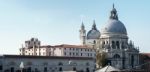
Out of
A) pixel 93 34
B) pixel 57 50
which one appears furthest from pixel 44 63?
pixel 93 34

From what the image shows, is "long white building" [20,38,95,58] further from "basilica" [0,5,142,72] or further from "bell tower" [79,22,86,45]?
"bell tower" [79,22,86,45]

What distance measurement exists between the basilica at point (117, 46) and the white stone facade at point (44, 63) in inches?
900

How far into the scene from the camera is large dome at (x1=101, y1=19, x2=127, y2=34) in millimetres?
106875

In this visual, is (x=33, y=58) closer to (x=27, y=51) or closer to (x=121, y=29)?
(x=27, y=51)

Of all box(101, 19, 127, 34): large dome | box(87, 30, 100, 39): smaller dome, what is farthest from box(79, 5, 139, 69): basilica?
box(87, 30, 100, 39): smaller dome

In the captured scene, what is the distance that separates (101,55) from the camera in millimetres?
97562

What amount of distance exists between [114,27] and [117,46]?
5.55 metres

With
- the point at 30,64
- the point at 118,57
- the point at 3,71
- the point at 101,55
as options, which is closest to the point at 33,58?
the point at 30,64

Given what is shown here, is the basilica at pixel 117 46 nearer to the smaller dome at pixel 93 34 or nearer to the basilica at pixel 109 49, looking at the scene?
the basilica at pixel 109 49

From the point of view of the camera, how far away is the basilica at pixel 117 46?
102m

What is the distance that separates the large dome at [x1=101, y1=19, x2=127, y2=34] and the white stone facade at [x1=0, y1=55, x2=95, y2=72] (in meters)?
28.3

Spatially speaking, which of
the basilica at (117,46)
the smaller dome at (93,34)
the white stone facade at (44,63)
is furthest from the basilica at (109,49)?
the smaller dome at (93,34)

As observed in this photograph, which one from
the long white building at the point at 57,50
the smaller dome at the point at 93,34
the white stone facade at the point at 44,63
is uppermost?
the smaller dome at the point at 93,34

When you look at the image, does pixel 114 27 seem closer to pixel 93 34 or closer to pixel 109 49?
pixel 109 49
